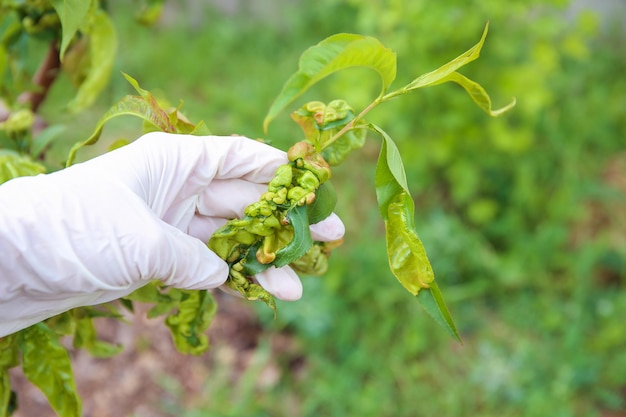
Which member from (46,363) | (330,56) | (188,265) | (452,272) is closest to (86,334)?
(46,363)

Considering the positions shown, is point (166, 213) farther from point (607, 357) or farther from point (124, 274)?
point (607, 357)

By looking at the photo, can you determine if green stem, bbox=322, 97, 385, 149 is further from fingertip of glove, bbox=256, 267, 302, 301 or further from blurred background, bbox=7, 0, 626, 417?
blurred background, bbox=7, 0, 626, 417

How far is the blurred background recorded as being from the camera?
7.39 ft

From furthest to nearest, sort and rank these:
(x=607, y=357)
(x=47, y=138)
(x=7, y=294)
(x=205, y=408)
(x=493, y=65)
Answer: (x=493, y=65)
(x=607, y=357)
(x=205, y=408)
(x=47, y=138)
(x=7, y=294)

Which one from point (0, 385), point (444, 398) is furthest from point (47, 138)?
point (444, 398)

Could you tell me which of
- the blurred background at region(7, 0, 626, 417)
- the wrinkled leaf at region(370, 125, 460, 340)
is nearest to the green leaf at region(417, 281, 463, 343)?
the wrinkled leaf at region(370, 125, 460, 340)

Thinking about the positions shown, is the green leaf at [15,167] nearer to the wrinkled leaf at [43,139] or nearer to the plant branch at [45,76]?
Answer: the wrinkled leaf at [43,139]

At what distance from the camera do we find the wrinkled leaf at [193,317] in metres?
1.03

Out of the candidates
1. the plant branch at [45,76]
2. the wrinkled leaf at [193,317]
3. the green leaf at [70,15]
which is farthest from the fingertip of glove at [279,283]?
the plant branch at [45,76]

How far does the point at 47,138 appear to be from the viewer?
1.14 meters

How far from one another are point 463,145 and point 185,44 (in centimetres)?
192

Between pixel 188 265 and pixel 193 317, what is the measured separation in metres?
0.12

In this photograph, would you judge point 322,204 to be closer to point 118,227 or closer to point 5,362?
point 118,227

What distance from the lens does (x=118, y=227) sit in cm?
90
